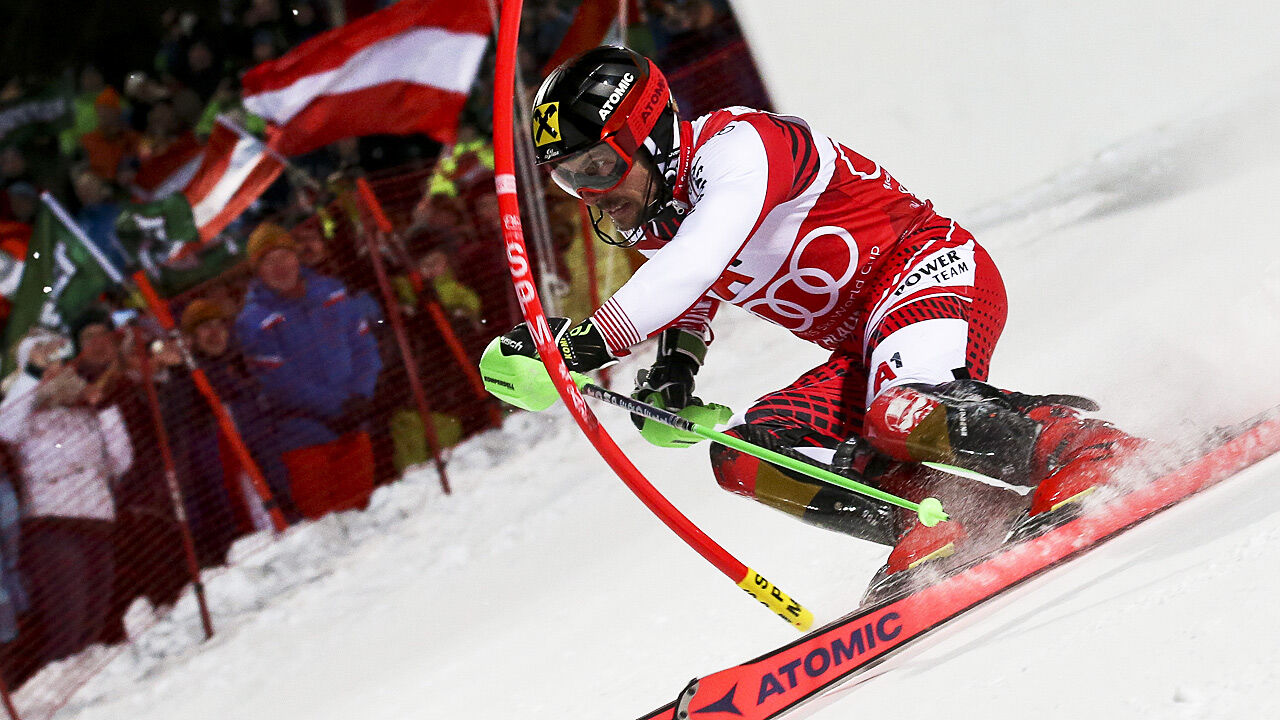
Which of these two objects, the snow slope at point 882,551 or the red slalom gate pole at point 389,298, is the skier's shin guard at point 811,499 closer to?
the snow slope at point 882,551

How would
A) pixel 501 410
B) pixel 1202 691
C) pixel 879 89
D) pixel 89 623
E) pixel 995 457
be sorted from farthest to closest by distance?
1. pixel 879 89
2. pixel 501 410
3. pixel 89 623
4. pixel 995 457
5. pixel 1202 691

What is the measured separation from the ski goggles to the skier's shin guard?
89 centimetres

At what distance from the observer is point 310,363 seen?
6.53 meters

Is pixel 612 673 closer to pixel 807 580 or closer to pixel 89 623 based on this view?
pixel 807 580

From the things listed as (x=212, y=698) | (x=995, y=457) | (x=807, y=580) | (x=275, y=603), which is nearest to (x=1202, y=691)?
(x=995, y=457)

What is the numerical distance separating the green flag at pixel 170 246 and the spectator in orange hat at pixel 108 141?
17.5 inches

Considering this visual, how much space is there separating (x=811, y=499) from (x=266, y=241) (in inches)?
166

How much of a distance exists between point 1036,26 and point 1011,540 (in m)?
9.40

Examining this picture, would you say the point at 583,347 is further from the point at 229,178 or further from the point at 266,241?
the point at 229,178

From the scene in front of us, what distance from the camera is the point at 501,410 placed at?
772 cm

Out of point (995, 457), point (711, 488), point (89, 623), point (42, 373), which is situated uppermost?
point (42, 373)

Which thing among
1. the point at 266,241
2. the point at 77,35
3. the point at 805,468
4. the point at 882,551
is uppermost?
the point at 77,35

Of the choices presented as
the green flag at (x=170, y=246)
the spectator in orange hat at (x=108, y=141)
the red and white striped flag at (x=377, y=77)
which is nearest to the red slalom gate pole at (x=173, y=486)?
the green flag at (x=170, y=246)

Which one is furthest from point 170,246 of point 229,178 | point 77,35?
point 77,35
